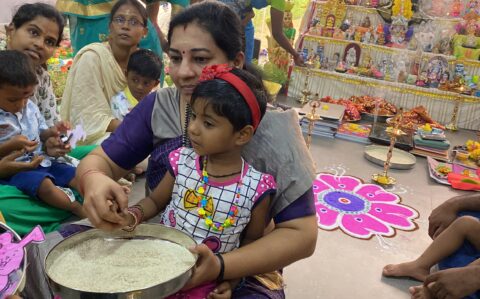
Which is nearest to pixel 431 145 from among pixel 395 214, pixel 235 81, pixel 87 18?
pixel 395 214

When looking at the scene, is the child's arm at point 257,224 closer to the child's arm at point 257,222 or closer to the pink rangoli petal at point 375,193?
the child's arm at point 257,222

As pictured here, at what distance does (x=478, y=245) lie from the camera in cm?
172

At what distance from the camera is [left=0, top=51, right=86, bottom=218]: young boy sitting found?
5.76 feet

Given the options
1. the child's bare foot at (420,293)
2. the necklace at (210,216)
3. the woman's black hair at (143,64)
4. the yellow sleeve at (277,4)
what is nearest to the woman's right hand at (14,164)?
the woman's black hair at (143,64)

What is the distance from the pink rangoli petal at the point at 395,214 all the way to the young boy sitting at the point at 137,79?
1603 millimetres

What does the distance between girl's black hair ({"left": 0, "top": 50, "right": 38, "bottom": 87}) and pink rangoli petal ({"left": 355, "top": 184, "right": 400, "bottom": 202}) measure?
208 centimetres

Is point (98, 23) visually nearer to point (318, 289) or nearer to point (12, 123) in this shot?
point (12, 123)

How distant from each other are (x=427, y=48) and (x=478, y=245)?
3635 mm

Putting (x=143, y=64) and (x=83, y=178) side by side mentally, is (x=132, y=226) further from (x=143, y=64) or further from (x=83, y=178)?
(x=143, y=64)

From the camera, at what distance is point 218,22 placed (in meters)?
1.19

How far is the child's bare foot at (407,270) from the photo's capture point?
194 centimetres

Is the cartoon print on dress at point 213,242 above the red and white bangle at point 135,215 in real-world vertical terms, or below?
below

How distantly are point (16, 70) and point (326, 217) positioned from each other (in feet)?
5.77

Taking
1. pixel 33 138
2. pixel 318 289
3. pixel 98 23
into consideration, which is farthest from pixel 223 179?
pixel 98 23
